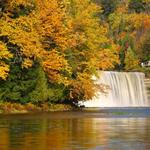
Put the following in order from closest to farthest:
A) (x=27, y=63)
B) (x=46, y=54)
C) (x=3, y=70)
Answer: (x=3, y=70) < (x=27, y=63) < (x=46, y=54)

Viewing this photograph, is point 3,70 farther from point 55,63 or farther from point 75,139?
point 75,139

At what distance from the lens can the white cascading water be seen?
3068 inches

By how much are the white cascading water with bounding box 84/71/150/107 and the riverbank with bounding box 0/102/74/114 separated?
624 inches

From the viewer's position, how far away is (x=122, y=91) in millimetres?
80375

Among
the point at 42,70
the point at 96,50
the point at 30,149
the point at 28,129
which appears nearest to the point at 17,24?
the point at 42,70

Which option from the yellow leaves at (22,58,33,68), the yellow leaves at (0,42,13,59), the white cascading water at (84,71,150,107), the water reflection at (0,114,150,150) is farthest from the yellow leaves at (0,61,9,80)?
the white cascading water at (84,71,150,107)

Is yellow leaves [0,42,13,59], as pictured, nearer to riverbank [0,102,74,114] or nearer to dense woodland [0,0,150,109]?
dense woodland [0,0,150,109]

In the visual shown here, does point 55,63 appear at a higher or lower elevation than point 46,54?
lower

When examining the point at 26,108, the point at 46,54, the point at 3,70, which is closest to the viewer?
the point at 3,70

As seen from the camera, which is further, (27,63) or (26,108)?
(26,108)

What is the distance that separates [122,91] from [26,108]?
25.7 metres

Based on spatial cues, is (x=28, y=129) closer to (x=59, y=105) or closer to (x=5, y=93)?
(x=5, y=93)

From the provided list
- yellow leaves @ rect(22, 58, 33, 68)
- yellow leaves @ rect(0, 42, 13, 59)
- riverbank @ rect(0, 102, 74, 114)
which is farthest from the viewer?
riverbank @ rect(0, 102, 74, 114)

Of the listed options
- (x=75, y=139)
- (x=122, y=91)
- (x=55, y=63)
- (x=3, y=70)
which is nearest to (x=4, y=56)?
(x=3, y=70)
